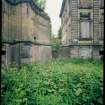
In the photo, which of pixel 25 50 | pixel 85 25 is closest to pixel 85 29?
pixel 85 25

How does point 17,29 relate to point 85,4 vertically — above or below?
below

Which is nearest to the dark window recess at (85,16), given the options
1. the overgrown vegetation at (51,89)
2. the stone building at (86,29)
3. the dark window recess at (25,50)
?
the stone building at (86,29)

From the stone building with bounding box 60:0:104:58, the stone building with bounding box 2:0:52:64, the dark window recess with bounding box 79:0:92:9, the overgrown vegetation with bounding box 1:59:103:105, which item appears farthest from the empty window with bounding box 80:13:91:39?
the overgrown vegetation with bounding box 1:59:103:105

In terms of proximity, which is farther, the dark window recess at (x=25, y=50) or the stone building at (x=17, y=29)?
the dark window recess at (x=25, y=50)

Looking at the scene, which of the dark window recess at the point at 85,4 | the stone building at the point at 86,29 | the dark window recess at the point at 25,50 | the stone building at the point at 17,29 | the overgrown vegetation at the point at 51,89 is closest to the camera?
the overgrown vegetation at the point at 51,89

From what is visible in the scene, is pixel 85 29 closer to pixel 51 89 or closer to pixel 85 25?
pixel 85 25

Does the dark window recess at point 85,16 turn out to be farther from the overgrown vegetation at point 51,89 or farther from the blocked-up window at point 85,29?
the overgrown vegetation at point 51,89

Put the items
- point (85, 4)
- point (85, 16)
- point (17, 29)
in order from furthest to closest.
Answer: point (85, 4) < point (85, 16) < point (17, 29)

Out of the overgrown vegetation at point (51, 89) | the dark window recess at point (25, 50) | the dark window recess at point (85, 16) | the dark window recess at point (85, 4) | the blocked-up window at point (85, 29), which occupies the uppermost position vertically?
the dark window recess at point (85, 4)

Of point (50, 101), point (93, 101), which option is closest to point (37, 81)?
point (50, 101)

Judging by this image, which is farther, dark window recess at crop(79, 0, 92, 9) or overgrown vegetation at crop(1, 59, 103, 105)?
dark window recess at crop(79, 0, 92, 9)

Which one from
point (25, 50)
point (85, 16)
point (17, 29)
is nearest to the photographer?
point (25, 50)

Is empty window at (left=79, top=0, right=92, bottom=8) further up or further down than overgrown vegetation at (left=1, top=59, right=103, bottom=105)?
further up

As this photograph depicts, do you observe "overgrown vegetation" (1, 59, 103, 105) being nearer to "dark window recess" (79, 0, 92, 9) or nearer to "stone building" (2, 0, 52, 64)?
"stone building" (2, 0, 52, 64)
